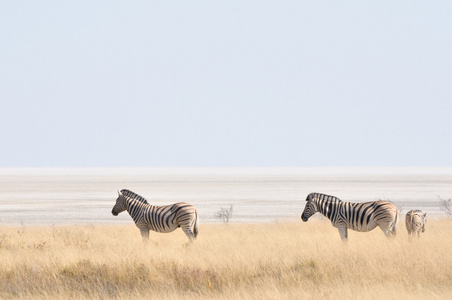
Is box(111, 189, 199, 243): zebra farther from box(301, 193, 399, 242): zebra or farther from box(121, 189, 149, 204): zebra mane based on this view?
box(301, 193, 399, 242): zebra

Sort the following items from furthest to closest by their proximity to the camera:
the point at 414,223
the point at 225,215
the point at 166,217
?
the point at 225,215 < the point at 414,223 < the point at 166,217

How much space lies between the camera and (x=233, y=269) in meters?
13.8

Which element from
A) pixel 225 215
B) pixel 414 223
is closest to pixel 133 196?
pixel 414 223

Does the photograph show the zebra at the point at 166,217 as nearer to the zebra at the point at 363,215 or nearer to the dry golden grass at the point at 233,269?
the dry golden grass at the point at 233,269

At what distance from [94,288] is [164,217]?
5.31 meters

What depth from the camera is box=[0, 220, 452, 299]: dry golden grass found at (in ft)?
39.0

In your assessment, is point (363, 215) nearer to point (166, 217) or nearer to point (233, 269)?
point (233, 269)

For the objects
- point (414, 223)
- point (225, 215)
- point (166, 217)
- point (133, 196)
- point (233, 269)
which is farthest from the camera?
point (225, 215)

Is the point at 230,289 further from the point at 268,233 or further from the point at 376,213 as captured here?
the point at 268,233

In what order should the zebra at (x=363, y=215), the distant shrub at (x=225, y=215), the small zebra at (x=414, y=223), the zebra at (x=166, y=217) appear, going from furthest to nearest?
the distant shrub at (x=225, y=215), the small zebra at (x=414, y=223), the zebra at (x=166, y=217), the zebra at (x=363, y=215)

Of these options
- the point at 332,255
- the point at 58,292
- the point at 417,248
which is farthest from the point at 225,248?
the point at 58,292

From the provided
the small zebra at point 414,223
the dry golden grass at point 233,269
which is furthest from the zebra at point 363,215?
the small zebra at point 414,223

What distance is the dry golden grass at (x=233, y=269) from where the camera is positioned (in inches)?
468

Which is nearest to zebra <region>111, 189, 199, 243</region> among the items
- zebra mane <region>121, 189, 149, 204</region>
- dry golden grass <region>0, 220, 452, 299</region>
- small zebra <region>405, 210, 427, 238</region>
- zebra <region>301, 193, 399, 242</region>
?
zebra mane <region>121, 189, 149, 204</region>
